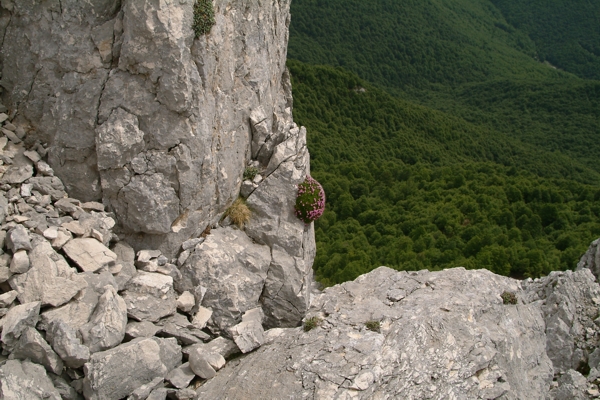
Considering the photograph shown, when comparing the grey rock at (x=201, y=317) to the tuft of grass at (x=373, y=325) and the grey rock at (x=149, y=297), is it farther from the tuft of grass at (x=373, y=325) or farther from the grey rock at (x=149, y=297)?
the tuft of grass at (x=373, y=325)

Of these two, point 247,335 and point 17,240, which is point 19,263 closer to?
point 17,240

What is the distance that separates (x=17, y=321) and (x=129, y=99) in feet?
17.6

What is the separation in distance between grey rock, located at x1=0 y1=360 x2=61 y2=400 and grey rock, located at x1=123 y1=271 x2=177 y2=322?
2087mm

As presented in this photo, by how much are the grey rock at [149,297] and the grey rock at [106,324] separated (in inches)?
17.7

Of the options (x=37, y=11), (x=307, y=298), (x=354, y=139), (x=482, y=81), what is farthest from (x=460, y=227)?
(x=482, y=81)

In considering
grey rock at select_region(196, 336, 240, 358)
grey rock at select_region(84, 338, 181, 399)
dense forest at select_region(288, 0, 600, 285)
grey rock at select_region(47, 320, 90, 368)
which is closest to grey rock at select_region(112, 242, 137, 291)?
grey rock at select_region(84, 338, 181, 399)

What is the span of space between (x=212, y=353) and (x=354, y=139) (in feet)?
231

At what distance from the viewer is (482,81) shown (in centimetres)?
16950

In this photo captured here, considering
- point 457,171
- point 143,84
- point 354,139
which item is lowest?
point 354,139

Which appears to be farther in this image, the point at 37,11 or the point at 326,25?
the point at 326,25

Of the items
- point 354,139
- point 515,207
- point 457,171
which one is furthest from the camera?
point 354,139

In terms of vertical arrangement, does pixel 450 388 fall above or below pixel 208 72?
below

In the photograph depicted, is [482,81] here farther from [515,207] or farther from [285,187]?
[285,187]

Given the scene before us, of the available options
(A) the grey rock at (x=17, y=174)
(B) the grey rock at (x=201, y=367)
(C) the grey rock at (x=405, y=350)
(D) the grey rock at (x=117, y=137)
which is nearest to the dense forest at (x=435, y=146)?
(C) the grey rock at (x=405, y=350)
